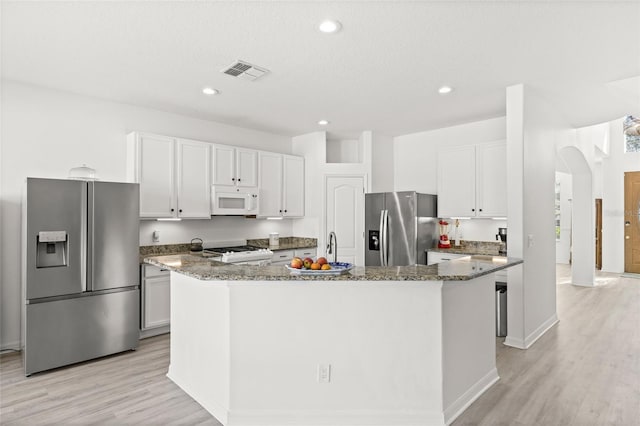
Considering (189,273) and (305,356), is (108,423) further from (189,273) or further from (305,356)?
(305,356)

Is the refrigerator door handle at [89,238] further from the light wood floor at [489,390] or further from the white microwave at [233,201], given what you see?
the white microwave at [233,201]

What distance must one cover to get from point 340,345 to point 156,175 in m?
3.10

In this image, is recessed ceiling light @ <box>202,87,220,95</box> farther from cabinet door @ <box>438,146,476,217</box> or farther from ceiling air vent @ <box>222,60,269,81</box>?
cabinet door @ <box>438,146,476,217</box>

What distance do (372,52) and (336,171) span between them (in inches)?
115

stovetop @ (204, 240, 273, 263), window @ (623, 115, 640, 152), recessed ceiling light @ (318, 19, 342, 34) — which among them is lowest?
stovetop @ (204, 240, 273, 263)

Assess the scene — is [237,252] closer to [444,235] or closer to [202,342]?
[202,342]

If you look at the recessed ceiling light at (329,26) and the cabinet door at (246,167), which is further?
the cabinet door at (246,167)

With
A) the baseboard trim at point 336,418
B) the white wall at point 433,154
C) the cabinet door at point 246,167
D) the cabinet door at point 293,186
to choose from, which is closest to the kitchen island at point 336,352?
the baseboard trim at point 336,418

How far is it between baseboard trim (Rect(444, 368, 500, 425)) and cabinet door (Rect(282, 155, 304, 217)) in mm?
3617

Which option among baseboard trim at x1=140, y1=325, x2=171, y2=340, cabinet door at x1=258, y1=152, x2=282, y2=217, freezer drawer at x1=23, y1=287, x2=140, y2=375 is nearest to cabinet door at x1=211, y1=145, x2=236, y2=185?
cabinet door at x1=258, y1=152, x2=282, y2=217

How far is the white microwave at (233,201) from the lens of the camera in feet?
16.0

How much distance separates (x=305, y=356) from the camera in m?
2.42

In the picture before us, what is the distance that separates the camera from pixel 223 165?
5.00 m

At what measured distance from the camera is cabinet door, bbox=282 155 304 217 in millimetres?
5793
